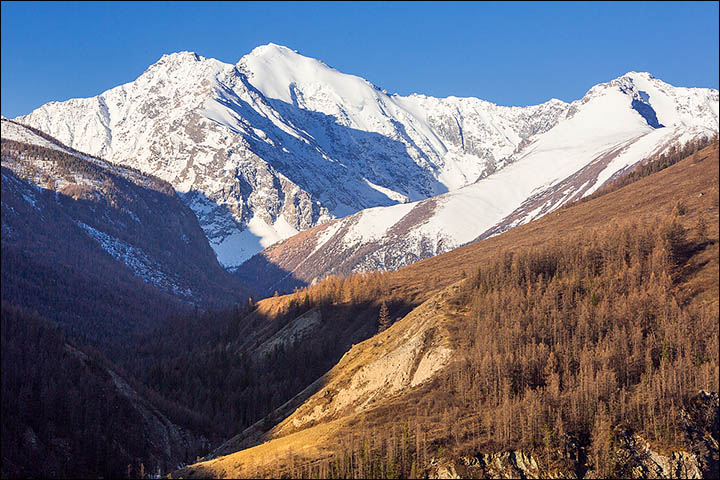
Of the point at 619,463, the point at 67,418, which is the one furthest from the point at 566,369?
the point at 67,418

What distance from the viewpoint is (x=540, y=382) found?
380 ft

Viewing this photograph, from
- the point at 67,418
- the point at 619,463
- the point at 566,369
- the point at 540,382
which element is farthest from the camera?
the point at 67,418

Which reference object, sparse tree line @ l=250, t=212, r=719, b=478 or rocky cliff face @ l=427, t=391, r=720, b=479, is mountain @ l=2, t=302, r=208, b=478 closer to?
sparse tree line @ l=250, t=212, r=719, b=478

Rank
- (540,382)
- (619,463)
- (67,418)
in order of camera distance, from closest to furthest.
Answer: (619,463), (540,382), (67,418)

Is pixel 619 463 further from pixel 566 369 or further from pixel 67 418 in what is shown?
pixel 67 418

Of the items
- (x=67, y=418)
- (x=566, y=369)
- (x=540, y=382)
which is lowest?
(x=67, y=418)

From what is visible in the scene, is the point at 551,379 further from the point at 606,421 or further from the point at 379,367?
the point at 379,367

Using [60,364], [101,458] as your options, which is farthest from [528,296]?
[60,364]

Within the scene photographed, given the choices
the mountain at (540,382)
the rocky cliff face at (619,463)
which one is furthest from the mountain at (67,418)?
the rocky cliff face at (619,463)

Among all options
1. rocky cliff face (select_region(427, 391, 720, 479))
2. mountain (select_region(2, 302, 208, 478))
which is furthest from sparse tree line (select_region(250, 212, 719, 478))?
mountain (select_region(2, 302, 208, 478))

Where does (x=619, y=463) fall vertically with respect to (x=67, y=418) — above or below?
below

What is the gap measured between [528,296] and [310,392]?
152 ft

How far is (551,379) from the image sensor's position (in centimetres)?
11269

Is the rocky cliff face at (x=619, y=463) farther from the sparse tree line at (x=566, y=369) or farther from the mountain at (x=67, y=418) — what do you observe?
the mountain at (x=67, y=418)
